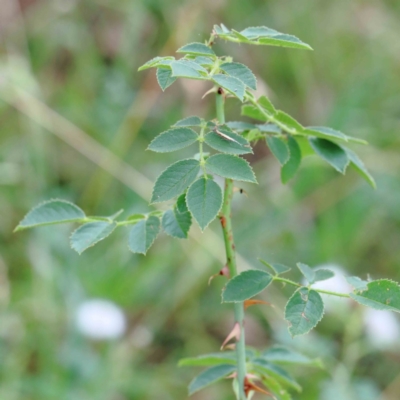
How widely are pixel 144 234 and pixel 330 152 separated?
0.24 meters

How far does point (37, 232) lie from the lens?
72.9 inches

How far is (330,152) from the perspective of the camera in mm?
679

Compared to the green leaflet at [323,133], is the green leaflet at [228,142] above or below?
above

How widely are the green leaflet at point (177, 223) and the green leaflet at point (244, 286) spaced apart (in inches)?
2.6

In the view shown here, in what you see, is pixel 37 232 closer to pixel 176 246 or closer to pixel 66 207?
pixel 176 246

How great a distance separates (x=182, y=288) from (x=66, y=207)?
1189 mm

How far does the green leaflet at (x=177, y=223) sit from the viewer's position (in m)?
0.56

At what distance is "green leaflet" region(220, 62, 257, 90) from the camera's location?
52 cm

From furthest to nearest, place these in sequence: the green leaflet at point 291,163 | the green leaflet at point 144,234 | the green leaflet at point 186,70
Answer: the green leaflet at point 291,163 → the green leaflet at point 144,234 → the green leaflet at point 186,70

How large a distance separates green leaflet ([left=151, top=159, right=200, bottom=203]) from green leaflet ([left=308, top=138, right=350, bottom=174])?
19cm

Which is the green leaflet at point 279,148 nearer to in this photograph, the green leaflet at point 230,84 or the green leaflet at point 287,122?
the green leaflet at point 287,122

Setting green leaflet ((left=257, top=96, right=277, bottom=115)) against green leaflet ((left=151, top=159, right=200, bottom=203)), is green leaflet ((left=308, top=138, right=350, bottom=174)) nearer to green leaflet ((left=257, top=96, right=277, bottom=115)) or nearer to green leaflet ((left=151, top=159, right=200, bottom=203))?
green leaflet ((left=257, top=96, right=277, bottom=115))

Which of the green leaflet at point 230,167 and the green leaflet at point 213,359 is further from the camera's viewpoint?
the green leaflet at point 213,359

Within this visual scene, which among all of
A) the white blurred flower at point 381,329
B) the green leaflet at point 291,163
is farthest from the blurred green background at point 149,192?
the green leaflet at point 291,163
